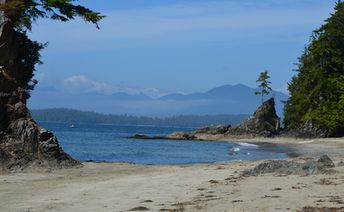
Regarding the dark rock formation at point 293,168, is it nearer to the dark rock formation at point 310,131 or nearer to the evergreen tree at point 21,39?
the evergreen tree at point 21,39

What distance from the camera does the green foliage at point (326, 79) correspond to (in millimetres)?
81188

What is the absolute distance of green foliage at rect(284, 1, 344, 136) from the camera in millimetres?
81188

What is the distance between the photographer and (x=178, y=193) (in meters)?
17.0

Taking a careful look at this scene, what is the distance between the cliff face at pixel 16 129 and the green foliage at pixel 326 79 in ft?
184

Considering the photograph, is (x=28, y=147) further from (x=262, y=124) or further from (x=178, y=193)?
(x=262, y=124)

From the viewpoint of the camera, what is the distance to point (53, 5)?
108 ft

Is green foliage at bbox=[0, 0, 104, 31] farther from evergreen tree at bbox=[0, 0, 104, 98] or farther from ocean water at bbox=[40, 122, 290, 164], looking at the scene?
ocean water at bbox=[40, 122, 290, 164]

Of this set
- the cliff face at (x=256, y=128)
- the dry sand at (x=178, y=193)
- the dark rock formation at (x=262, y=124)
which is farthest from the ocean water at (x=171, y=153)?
the cliff face at (x=256, y=128)

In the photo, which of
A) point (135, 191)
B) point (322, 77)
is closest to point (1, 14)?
point (135, 191)

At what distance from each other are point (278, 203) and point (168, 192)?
4.70 metres

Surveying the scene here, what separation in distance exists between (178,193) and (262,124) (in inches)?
3391

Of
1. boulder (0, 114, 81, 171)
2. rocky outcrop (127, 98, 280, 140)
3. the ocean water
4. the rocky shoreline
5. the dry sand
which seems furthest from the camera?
rocky outcrop (127, 98, 280, 140)

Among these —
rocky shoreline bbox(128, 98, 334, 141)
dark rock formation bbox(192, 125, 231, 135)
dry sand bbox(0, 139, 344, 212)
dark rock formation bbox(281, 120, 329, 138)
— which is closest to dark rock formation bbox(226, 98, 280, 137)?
rocky shoreline bbox(128, 98, 334, 141)

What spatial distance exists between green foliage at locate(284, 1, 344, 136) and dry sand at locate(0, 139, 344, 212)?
200 feet
